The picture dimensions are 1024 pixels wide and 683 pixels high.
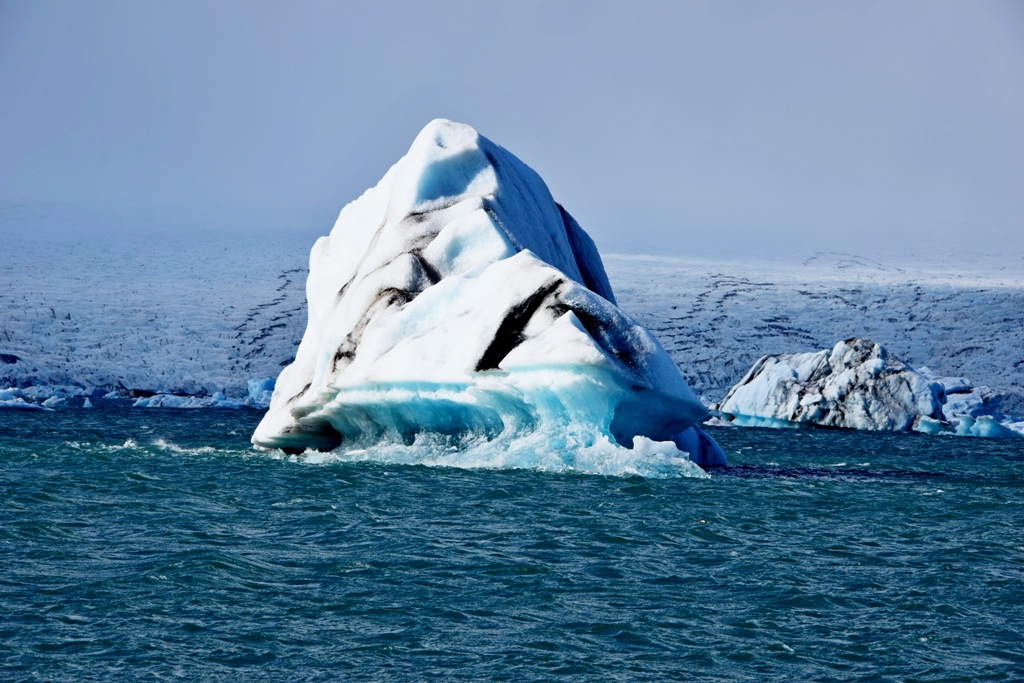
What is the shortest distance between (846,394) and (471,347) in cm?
1226

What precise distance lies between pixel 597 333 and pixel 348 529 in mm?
3356

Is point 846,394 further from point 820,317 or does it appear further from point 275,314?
point 275,314

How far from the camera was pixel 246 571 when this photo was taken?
6.79 m

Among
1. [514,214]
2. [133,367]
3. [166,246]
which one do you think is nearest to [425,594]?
[514,214]

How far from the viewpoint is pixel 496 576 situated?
680 centimetres

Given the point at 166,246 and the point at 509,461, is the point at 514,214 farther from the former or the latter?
the point at 166,246

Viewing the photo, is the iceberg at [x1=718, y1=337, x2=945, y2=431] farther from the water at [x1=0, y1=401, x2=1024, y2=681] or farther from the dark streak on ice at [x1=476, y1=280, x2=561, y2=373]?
the dark streak on ice at [x1=476, y1=280, x2=561, y2=373]

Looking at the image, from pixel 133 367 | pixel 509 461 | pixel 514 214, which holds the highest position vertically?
pixel 514 214

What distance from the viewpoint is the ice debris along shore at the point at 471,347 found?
10.3 meters

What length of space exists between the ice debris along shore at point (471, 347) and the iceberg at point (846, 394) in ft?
28.8

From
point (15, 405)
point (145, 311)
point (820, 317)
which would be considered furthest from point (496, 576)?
point (820, 317)

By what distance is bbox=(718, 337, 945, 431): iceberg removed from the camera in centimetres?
2047

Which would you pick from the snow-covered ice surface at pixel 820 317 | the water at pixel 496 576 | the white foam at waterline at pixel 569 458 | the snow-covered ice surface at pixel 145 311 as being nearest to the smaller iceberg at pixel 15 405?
the snow-covered ice surface at pixel 145 311

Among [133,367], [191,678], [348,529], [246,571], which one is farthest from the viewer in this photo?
[133,367]
